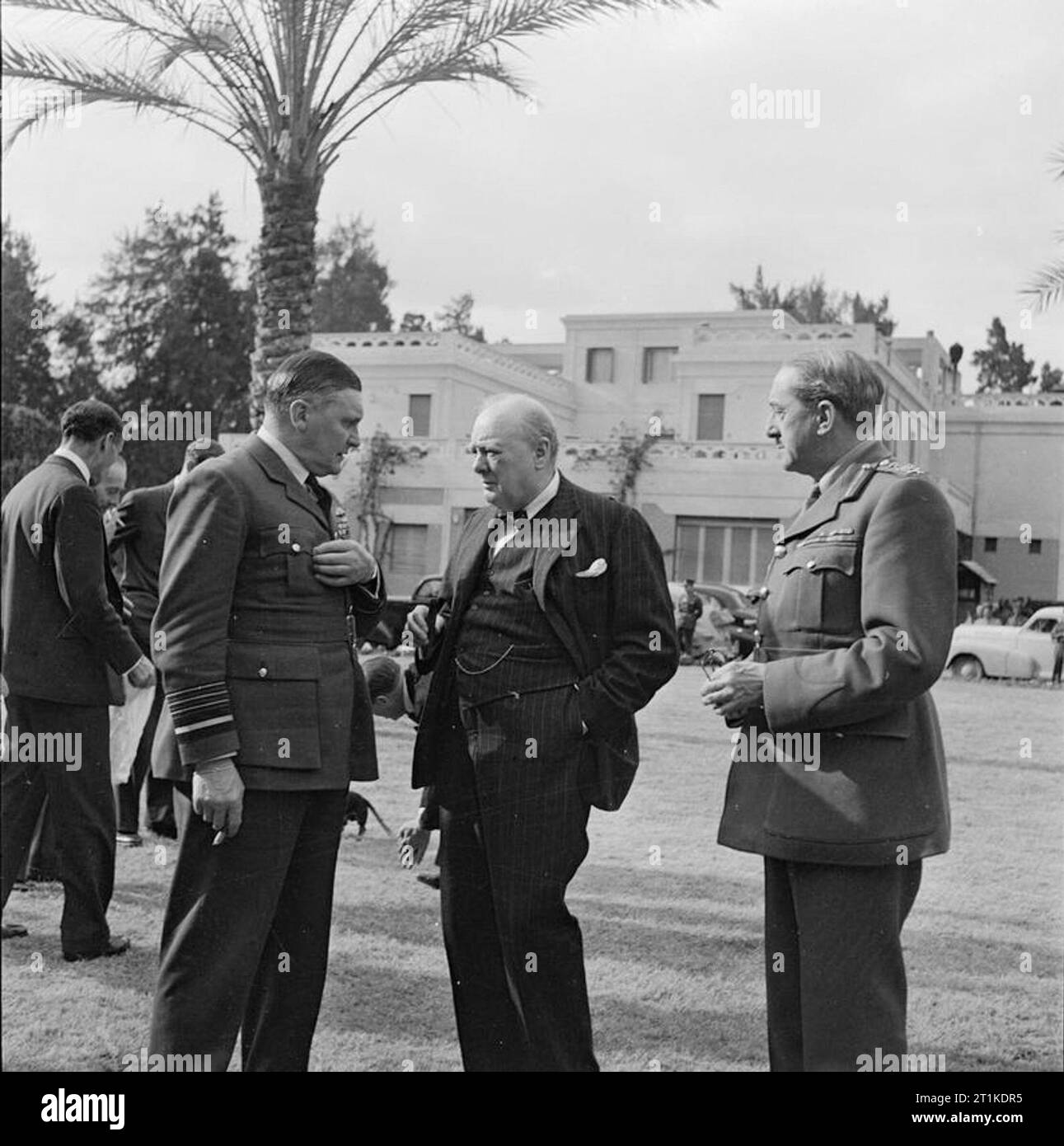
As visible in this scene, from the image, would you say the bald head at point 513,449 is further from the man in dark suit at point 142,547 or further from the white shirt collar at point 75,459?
the man in dark suit at point 142,547

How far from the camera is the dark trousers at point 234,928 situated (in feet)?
11.2

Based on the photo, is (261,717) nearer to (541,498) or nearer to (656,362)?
(541,498)

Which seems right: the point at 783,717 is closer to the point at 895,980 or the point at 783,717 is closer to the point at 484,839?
the point at 895,980

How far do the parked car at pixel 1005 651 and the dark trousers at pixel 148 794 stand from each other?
16977 millimetres

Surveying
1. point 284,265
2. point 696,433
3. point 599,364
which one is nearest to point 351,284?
point 599,364

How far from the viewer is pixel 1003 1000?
197 inches

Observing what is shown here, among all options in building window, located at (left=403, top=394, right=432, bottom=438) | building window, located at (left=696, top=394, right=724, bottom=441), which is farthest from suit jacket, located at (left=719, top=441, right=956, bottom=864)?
building window, located at (left=696, top=394, right=724, bottom=441)

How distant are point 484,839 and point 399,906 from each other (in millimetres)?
2427

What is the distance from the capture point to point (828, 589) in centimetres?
337

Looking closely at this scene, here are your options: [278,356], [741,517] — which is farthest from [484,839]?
[741,517]

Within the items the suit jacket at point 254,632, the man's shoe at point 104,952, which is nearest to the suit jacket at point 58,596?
the man's shoe at point 104,952

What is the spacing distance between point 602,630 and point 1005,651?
65.7 feet

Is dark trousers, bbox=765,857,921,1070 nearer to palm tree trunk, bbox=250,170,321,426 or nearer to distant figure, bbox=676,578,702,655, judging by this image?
palm tree trunk, bbox=250,170,321,426

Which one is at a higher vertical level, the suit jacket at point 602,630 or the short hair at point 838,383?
the short hair at point 838,383
